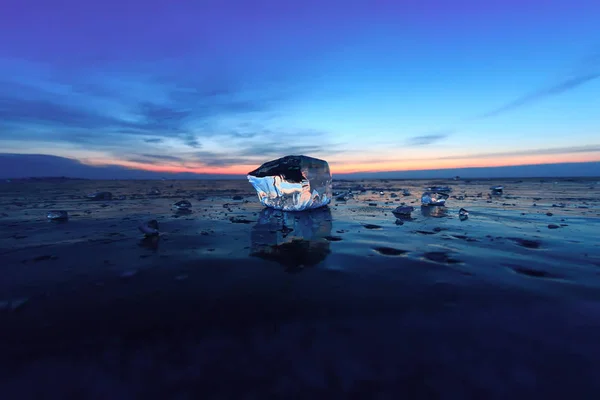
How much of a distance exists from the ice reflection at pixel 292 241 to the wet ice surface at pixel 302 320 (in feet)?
0.22

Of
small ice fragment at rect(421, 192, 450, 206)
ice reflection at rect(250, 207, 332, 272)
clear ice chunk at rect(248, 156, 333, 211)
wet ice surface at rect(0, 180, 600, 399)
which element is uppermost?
clear ice chunk at rect(248, 156, 333, 211)

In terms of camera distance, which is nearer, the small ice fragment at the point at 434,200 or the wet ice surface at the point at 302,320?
the wet ice surface at the point at 302,320

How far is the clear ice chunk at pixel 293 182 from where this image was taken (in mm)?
Answer: 10617

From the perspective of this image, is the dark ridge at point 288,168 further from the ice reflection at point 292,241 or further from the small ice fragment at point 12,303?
the small ice fragment at point 12,303

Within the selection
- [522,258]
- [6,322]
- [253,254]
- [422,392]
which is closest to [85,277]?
[6,322]

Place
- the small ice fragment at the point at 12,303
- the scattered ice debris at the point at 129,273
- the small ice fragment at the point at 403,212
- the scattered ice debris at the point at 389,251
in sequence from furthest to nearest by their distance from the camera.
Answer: the small ice fragment at the point at 403,212 < the scattered ice debris at the point at 389,251 < the scattered ice debris at the point at 129,273 < the small ice fragment at the point at 12,303

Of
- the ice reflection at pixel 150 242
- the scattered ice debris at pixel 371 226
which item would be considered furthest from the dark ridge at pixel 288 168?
the ice reflection at pixel 150 242

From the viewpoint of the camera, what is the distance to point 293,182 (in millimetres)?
10531

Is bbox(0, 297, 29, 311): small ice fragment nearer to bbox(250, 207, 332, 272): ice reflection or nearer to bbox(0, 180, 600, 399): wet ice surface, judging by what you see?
bbox(0, 180, 600, 399): wet ice surface

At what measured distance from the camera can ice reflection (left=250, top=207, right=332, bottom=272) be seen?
15.9 ft

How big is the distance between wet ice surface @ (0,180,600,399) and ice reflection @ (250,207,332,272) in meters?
0.07

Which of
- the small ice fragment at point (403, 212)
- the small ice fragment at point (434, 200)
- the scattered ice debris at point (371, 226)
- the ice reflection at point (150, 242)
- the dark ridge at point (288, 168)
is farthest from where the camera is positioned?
the small ice fragment at point (434, 200)

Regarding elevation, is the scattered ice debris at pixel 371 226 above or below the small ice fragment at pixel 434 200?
below

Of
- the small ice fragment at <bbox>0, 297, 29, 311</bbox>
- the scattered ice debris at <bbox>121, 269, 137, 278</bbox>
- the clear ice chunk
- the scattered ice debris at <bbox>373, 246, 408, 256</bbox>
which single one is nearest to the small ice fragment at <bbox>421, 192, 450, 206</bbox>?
the clear ice chunk
